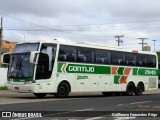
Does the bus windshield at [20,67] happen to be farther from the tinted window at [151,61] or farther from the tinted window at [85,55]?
the tinted window at [151,61]

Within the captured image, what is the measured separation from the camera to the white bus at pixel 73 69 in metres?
24.2

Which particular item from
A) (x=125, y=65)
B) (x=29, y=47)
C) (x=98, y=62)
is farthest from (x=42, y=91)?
(x=125, y=65)

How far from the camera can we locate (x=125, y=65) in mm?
30094

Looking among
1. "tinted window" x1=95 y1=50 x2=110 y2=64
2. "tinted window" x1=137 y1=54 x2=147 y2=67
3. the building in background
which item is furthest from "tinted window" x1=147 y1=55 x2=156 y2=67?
the building in background

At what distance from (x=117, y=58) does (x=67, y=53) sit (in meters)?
5.16

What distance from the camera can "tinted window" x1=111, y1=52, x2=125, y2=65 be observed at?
29131mm

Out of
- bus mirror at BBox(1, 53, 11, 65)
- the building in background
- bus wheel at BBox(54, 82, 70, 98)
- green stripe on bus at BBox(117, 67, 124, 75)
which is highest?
the building in background

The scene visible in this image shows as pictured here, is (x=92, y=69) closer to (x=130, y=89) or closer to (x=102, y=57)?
(x=102, y=57)

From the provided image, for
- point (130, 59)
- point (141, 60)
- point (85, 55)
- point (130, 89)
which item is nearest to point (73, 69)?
point (85, 55)

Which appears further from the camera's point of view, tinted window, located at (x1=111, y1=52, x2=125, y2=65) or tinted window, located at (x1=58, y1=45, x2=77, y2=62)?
tinted window, located at (x1=111, y1=52, x2=125, y2=65)

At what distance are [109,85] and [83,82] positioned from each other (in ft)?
9.05

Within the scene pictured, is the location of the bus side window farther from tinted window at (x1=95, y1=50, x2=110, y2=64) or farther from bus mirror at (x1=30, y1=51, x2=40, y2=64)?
tinted window at (x1=95, y1=50, x2=110, y2=64)

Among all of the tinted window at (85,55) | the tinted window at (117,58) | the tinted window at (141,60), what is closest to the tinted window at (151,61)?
the tinted window at (141,60)

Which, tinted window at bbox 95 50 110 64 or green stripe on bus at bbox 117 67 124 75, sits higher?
tinted window at bbox 95 50 110 64
